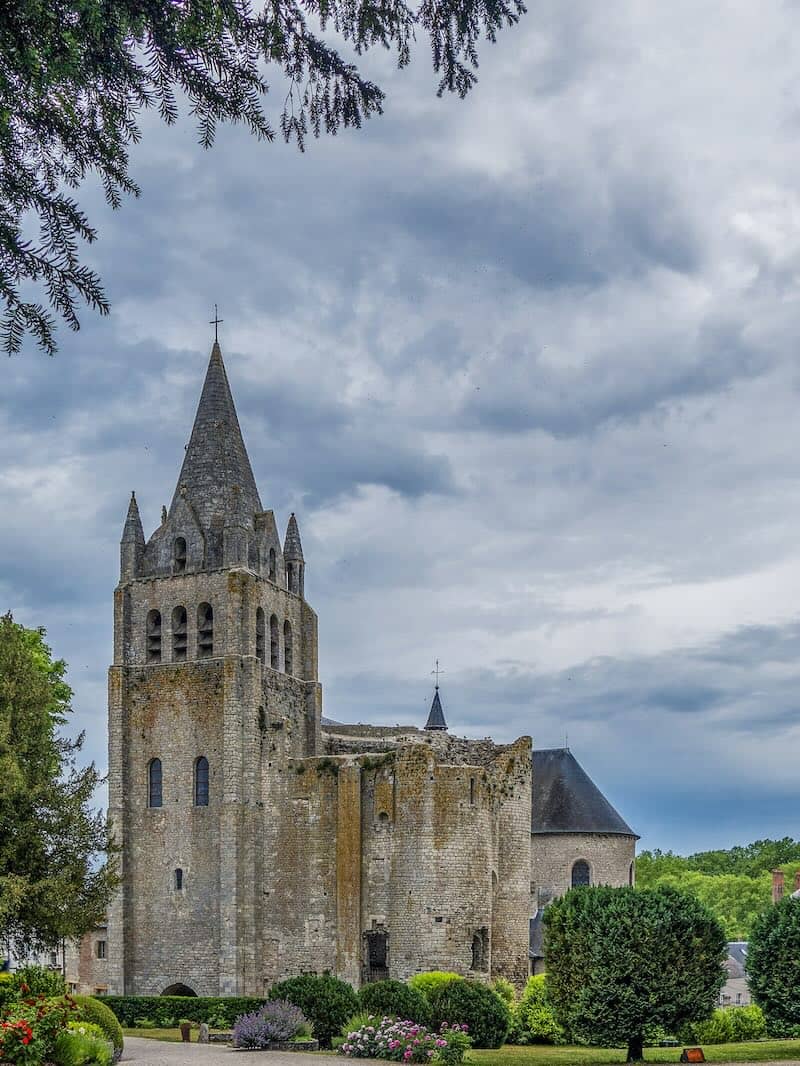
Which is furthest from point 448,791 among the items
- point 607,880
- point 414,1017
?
point 607,880

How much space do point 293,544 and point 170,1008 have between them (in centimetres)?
1974

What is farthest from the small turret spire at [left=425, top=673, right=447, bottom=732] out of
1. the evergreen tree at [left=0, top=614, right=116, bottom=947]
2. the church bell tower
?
the evergreen tree at [left=0, top=614, right=116, bottom=947]

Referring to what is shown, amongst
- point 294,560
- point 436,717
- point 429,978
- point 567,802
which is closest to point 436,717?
point 436,717

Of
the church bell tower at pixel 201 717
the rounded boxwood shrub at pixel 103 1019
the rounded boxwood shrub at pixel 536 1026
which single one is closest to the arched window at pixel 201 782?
the church bell tower at pixel 201 717

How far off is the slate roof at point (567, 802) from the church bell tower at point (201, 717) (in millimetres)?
15508

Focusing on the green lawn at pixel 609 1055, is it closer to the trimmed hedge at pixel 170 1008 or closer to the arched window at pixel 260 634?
the trimmed hedge at pixel 170 1008

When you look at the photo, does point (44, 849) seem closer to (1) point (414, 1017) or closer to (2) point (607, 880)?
(1) point (414, 1017)

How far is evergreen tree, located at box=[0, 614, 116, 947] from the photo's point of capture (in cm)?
2845

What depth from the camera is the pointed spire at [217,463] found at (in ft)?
171

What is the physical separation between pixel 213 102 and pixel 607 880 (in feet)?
185

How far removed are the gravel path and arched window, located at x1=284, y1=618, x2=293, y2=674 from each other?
20.5m

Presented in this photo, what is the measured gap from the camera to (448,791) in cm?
4603

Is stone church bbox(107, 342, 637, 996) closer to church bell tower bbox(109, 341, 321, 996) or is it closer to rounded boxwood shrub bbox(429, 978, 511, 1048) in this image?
church bell tower bbox(109, 341, 321, 996)

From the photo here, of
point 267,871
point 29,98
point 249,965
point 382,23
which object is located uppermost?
point 382,23
